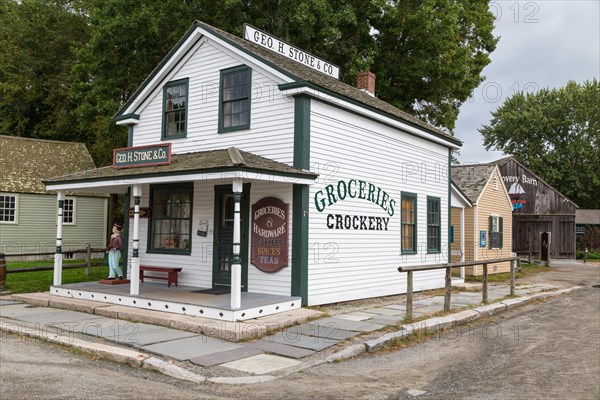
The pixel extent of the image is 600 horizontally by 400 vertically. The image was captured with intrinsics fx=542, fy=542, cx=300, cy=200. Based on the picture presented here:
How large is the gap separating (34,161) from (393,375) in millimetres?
25434

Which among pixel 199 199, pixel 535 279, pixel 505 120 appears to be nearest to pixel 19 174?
pixel 199 199

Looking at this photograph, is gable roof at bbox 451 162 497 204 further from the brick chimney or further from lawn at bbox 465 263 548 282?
the brick chimney

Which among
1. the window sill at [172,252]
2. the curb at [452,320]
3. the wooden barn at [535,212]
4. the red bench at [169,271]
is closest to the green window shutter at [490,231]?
the curb at [452,320]

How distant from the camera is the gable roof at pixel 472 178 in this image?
24.3 m

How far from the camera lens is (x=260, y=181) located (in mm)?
12555

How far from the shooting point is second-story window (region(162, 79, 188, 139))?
14625mm

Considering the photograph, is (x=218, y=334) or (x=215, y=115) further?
(x=215, y=115)

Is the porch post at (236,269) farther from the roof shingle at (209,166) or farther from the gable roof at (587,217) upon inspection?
the gable roof at (587,217)

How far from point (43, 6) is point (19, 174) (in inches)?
414

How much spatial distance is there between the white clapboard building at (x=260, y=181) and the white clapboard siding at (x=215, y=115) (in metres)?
0.03

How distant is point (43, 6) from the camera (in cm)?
3047

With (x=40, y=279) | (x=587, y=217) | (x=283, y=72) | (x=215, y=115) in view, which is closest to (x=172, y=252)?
(x=215, y=115)

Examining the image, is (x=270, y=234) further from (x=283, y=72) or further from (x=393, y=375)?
(x=393, y=375)

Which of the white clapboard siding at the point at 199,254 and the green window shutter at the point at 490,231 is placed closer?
the white clapboard siding at the point at 199,254
